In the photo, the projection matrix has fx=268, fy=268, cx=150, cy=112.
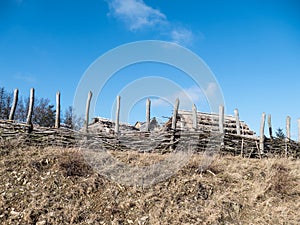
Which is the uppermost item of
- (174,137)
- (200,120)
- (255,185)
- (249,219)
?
(200,120)

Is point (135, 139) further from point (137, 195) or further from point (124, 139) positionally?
point (137, 195)

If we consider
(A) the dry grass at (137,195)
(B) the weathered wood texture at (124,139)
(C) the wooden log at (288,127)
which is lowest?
(A) the dry grass at (137,195)

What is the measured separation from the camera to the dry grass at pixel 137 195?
457 centimetres

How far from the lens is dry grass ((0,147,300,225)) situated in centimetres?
457

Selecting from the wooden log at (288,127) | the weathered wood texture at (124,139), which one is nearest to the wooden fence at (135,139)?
the weathered wood texture at (124,139)

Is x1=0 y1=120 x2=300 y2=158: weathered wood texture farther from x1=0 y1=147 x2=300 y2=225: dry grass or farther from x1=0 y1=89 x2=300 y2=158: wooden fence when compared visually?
x1=0 y1=147 x2=300 y2=225: dry grass

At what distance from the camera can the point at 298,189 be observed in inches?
235

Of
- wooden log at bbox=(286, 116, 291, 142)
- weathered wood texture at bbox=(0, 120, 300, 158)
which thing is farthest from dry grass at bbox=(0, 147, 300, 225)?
wooden log at bbox=(286, 116, 291, 142)

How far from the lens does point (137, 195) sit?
5297 millimetres

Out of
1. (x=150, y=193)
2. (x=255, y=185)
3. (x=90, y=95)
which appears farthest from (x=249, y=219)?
(x=90, y=95)

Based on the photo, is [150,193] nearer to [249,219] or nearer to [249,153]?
[249,219]

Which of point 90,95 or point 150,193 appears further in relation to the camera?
point 90,95

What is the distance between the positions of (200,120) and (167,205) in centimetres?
1036

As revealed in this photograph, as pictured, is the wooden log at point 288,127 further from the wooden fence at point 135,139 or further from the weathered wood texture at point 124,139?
the weathered wood texture at point 124,139
